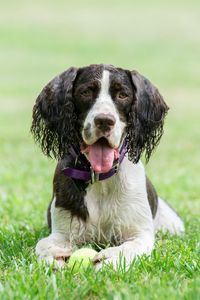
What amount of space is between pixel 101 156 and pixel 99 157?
2 centimetres

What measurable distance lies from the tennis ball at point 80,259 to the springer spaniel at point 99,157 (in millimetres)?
128

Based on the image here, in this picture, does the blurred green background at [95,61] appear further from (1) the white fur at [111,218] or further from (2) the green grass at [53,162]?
(1) the white fur at [111,218]

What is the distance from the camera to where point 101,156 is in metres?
5.64

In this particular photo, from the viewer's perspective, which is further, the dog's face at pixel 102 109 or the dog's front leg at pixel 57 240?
the dog's front leg at pixel 57 240

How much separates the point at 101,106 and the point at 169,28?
38150mm

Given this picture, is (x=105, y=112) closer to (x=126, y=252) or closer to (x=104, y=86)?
(x=104, y=86)

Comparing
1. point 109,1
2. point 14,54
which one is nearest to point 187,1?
point 109,1

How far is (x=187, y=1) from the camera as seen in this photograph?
5053cm

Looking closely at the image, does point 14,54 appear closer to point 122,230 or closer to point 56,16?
point 56,16

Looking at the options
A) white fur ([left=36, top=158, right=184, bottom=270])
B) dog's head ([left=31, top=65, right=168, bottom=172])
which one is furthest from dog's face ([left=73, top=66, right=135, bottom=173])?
white fur ([left=36, top=158, right=184, bottom=270])

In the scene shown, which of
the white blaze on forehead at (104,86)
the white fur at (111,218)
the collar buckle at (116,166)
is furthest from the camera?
the white fur at (111,218)

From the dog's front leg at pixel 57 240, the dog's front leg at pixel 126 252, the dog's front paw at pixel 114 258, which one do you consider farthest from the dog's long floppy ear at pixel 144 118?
the dog's front paw at pixel 114 258

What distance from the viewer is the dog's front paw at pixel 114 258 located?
5.13m

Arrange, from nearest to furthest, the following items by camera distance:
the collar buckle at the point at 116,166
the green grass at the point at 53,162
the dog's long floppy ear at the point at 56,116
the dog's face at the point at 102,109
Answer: the green grass at the point at 53,162 → the dog's face at the point at 102,109 → the dog's long floppy ear at the point at 56,116 → the collar buckle at the point at 116,166
